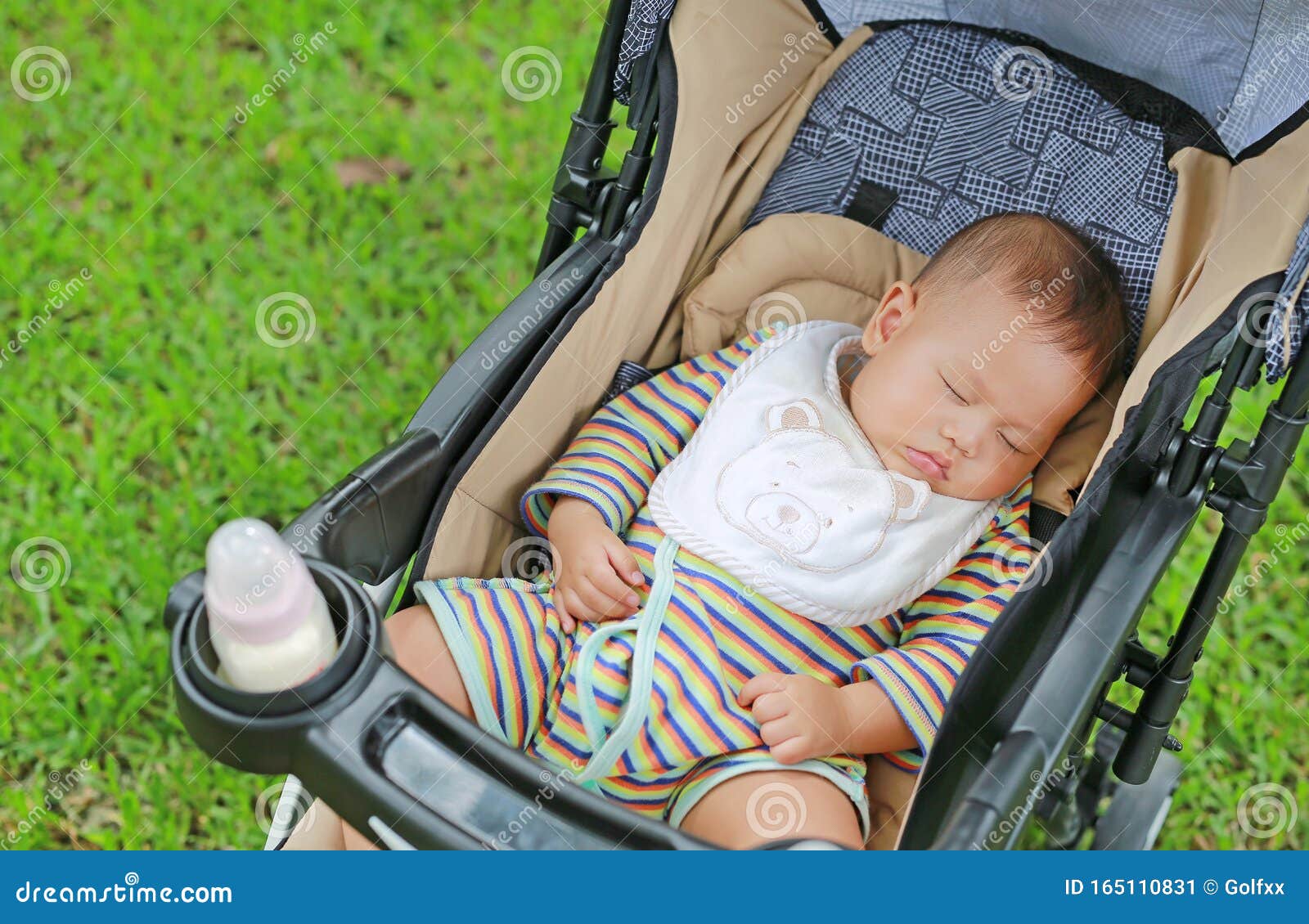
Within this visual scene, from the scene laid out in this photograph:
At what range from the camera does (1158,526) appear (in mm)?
1629

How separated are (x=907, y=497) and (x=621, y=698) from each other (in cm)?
49

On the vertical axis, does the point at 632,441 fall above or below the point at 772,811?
above

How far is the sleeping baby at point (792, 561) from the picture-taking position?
1.60 metres

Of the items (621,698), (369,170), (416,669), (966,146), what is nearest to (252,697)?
(416,669)

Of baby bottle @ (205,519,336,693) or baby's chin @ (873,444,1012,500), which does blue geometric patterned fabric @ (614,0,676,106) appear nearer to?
baby's chin @ (873,444,1012,500)

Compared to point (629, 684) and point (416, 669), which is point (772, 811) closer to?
point (629, 684)

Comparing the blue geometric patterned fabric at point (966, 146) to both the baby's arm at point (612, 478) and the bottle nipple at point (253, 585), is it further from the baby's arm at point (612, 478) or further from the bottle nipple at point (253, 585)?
the bottle nipple at point (253, 585)

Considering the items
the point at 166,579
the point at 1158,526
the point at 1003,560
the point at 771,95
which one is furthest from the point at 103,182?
the point at 1158,526

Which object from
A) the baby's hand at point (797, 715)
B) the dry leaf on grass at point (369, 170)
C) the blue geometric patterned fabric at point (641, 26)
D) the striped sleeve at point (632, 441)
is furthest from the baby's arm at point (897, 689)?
the dry leaf on grass at point (369, 170)

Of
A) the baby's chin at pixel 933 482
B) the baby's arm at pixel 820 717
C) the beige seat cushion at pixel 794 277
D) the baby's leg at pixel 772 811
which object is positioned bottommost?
the baby's leg at pixel 772 811

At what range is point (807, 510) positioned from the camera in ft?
5.72

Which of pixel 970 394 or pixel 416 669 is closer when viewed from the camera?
pixel 416 669

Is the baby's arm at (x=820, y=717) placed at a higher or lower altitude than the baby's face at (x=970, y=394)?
lower

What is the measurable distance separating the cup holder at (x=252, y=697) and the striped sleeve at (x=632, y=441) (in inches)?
22.6
